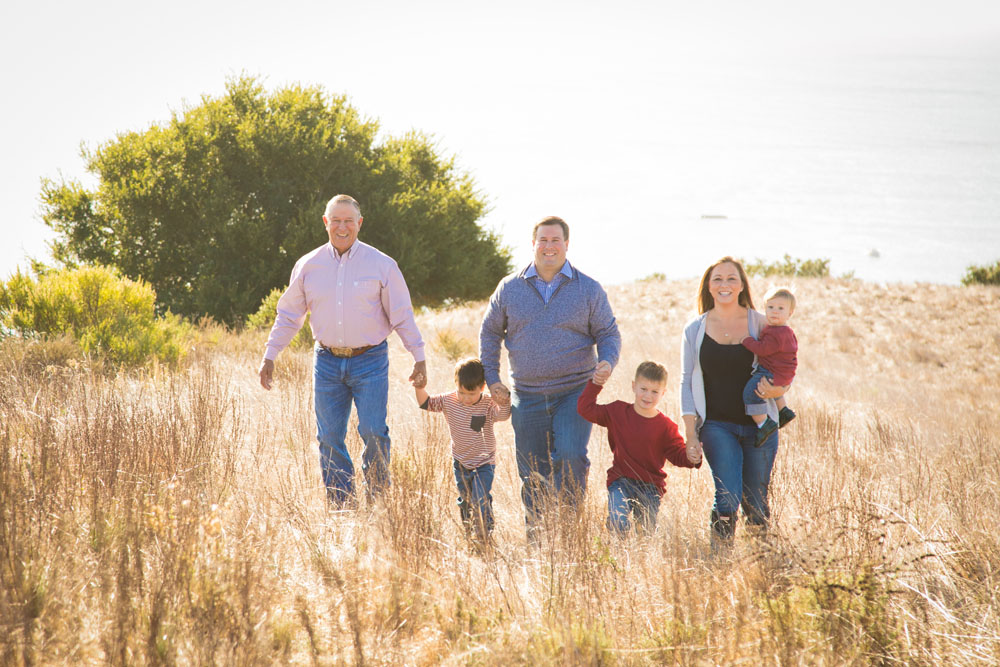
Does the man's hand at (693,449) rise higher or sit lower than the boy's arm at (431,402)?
lower

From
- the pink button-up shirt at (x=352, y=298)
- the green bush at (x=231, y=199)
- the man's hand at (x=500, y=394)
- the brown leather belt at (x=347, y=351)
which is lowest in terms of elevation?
the man's hand at (x=500, y=394)

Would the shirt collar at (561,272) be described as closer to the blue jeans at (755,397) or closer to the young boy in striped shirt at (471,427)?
the young boy in striped shirt at (471,427)

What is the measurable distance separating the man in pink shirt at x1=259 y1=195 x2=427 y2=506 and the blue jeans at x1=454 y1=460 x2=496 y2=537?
0.63 meters

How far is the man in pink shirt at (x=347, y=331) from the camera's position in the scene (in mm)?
5090

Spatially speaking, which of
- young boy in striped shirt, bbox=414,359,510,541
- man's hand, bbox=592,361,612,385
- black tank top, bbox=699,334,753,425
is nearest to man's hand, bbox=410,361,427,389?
young boy in striped shirt, bbox=414,359,510,541

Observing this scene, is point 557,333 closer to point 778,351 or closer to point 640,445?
point 640,445

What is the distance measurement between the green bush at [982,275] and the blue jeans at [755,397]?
162ft

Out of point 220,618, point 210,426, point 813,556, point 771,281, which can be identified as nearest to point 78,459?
point 210,426

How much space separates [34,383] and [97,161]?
→ 623 inches

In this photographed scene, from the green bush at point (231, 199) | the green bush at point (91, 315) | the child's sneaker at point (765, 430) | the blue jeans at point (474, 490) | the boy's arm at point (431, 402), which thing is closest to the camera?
the child's sneaker at point (765, 430)

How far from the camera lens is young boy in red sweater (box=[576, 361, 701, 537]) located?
439cm

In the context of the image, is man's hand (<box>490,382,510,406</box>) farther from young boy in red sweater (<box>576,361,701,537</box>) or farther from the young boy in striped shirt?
young boy in red sweater (<box>576,361,701,537</box>)

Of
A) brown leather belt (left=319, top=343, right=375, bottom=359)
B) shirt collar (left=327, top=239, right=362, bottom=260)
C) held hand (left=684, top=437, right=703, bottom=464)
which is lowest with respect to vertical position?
held hand (left=684, top=437, right=703, bottom=464)

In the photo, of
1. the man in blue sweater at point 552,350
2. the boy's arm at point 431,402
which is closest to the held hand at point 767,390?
the man in blue sweater at point 552,350
